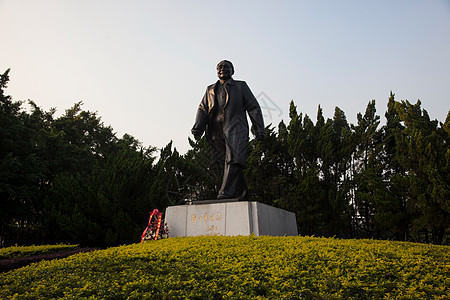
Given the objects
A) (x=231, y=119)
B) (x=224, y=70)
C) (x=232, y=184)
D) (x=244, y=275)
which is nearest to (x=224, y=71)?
(x=224, y=70)

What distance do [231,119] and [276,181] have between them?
930 centimetres

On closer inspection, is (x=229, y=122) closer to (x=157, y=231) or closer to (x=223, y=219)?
(x=223, y=219)

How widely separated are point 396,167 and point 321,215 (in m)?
3.73

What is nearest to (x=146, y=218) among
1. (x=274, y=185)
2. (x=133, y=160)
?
(x=133, y=160)

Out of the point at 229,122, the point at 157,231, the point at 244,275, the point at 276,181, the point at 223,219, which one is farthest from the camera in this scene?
the point at 276,181

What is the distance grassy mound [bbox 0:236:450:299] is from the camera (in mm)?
2324

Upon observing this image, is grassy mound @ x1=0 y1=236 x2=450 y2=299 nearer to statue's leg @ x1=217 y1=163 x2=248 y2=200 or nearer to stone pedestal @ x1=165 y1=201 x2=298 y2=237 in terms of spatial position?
stone pedestal @ x1=165 y1=201 x2=298 y2=237

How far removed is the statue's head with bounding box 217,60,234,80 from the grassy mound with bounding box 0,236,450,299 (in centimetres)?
336

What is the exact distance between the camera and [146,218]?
12047mm

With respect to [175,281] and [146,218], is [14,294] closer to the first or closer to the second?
[175,281]

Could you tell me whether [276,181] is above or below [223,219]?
above

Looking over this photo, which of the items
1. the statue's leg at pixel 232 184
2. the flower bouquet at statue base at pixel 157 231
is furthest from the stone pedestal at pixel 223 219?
the statue's leg at pixel 232 184

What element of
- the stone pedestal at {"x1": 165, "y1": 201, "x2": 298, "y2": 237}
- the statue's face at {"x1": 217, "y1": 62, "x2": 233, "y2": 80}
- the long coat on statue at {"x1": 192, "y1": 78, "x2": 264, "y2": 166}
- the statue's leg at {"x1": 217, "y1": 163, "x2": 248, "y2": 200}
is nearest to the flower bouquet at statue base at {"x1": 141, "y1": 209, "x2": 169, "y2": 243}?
the stone pedestal at {"x1": 165, "y1": 201, "x2": 298, "y2": 237}

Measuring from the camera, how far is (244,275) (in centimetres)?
268
